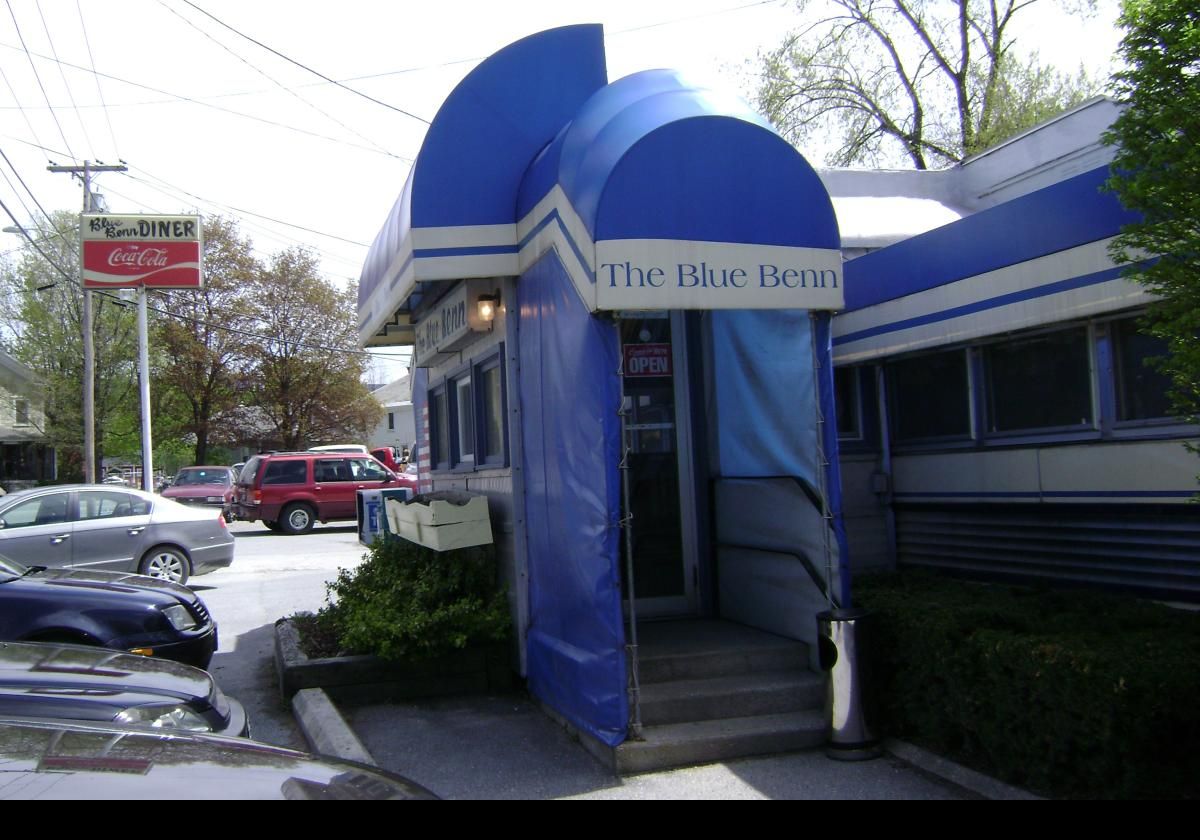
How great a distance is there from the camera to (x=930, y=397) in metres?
8.08

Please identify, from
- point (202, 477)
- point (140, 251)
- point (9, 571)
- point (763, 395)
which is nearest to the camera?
point (763, 395)

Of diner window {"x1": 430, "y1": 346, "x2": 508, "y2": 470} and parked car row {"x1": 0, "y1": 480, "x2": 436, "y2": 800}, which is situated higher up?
diner window {"x1": 430, "y1": 346, "x2": 508, "y2": 470}

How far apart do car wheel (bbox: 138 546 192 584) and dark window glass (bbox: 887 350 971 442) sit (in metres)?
9.55

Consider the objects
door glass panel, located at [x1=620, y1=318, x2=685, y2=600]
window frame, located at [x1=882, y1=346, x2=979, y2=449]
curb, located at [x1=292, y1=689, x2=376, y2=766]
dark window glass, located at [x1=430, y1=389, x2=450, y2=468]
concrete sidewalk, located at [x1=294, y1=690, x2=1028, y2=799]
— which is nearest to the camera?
concrete sidewalk, located at [x1=294, y1=690, x2=1028, y2=799]

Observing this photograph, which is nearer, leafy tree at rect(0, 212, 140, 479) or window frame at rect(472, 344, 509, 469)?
window frame at rect(472, 344, 509, 469)

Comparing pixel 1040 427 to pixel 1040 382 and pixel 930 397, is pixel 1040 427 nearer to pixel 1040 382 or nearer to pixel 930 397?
pixel 1040 382

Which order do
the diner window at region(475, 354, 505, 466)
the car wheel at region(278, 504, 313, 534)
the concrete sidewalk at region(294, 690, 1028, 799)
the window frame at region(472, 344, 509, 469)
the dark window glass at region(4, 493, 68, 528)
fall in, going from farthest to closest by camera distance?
1. the car wheel at region(278, 504, 313, 534)
2. the dark window glass at region(4, 493, 68, 528)
3. the diner window at region(475, 354, 505, 466)
4. the window frame at region(472, 344, 509, 469)
5. the concrete sidewalk at region(294, 690, 1028, 799)

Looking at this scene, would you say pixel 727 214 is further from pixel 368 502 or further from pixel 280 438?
pixel 280 438

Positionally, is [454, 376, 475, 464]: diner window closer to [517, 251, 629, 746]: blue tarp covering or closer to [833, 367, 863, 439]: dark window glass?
[517, 251, 629, 746]: blue tarp covering

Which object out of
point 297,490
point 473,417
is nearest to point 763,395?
point 473,417

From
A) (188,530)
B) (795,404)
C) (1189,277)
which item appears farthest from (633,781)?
(188,530)

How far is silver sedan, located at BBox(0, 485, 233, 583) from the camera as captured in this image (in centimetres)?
1220

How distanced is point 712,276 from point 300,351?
36.9 metres

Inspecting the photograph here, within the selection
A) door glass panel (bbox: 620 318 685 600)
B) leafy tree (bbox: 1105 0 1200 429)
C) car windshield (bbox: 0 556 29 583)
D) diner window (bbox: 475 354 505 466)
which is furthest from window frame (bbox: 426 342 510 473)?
leafy tree (bbox: 1105 0 1200 429)
